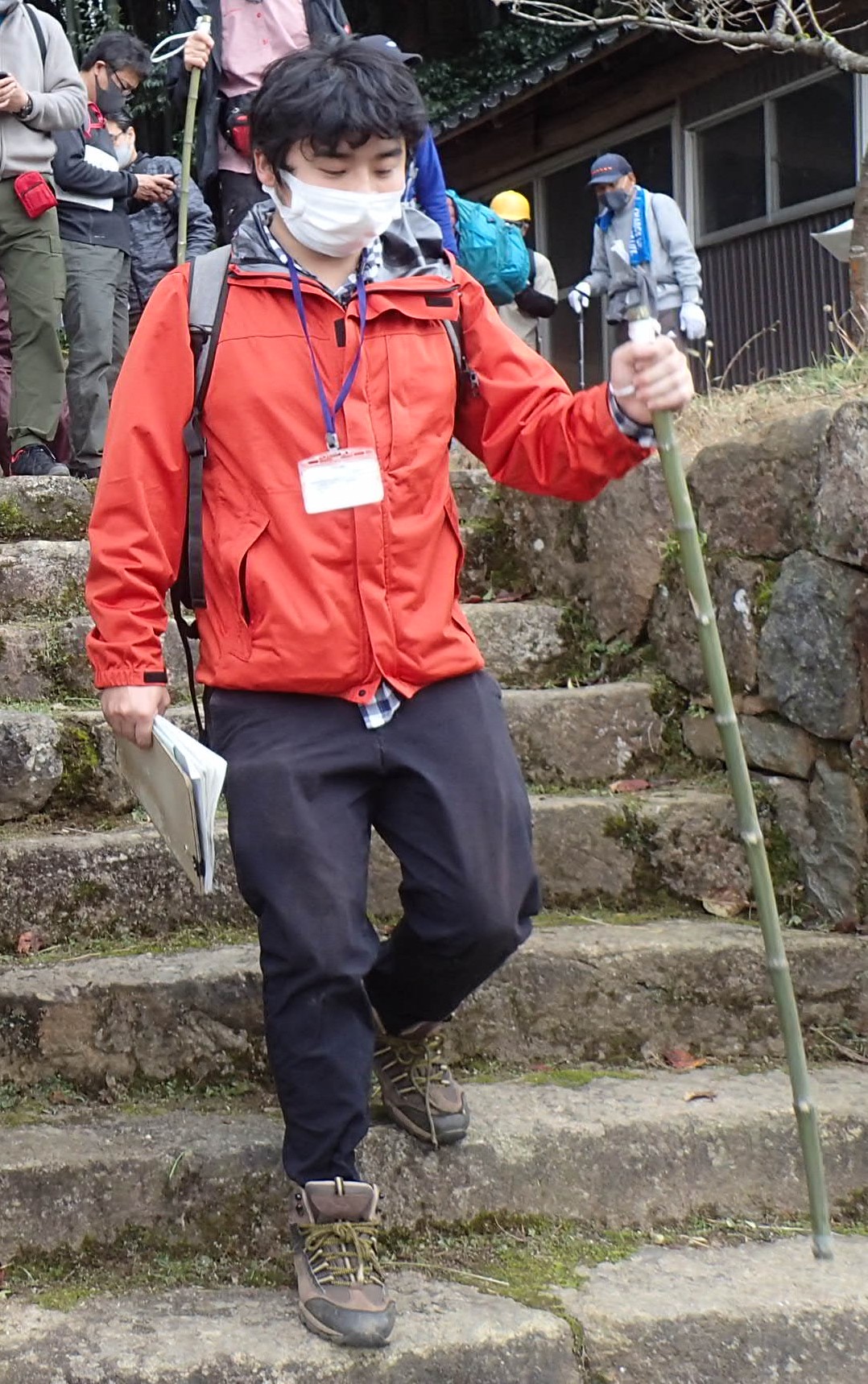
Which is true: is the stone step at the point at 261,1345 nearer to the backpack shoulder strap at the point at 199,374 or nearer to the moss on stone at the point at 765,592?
the backpack shoulder strap at the point at 199,374

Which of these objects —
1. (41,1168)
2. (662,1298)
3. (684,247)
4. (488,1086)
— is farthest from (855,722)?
(684,247)

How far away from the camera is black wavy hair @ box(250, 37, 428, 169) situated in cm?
222

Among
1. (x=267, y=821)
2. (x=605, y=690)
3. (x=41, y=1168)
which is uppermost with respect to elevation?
(x=267, y=821)

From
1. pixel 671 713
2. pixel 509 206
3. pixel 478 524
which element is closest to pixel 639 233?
pixel 509 206

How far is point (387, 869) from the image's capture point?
332 cm

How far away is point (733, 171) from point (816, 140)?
0.86 m

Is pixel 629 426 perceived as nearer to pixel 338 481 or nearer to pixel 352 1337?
pixel 338 481

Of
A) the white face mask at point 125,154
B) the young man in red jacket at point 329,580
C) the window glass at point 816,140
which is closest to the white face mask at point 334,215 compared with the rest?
the young man in red jacket at point 329,580

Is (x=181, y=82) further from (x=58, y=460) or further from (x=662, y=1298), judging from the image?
(x=662, y=1298)

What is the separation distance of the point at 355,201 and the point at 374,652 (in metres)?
0.70

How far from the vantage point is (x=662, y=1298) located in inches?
95.0

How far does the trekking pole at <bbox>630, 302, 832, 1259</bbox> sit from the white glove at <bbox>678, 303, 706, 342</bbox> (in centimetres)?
578

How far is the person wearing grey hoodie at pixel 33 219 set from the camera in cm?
506

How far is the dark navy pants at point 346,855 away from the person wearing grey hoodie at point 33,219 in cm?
305
